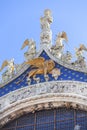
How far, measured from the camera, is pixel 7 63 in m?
15.5

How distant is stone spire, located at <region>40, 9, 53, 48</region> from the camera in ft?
50.2

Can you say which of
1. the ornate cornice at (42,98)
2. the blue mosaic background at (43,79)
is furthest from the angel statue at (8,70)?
the ornate cornice at (42,98)

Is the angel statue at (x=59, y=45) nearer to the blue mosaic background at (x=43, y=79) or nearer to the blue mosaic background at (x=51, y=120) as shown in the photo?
the blue mosaic background at (x=43, y=79)

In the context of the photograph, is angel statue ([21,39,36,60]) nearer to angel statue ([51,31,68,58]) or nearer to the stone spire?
the stone spire

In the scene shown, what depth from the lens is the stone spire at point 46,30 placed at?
15.3 metres

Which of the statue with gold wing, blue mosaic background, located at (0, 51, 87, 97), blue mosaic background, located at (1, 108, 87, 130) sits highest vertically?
the statue with gold wing

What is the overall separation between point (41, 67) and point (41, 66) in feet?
0.10

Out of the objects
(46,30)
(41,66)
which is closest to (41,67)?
(41,66)

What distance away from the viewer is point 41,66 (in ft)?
47.9

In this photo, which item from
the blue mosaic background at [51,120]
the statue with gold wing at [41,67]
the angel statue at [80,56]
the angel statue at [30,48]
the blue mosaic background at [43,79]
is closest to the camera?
the blue mosaic background at [51,120]

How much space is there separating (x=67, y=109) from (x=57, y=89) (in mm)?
643

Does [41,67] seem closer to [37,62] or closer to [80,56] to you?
[37,62]

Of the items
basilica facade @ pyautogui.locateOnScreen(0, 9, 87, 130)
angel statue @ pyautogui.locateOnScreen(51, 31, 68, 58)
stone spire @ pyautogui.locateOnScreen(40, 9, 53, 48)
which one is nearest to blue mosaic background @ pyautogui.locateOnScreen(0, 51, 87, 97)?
basilica facade @ pyautogui.locateOnScreen(0, 9, 87, 130)

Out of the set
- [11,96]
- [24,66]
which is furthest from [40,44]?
[11,96]
